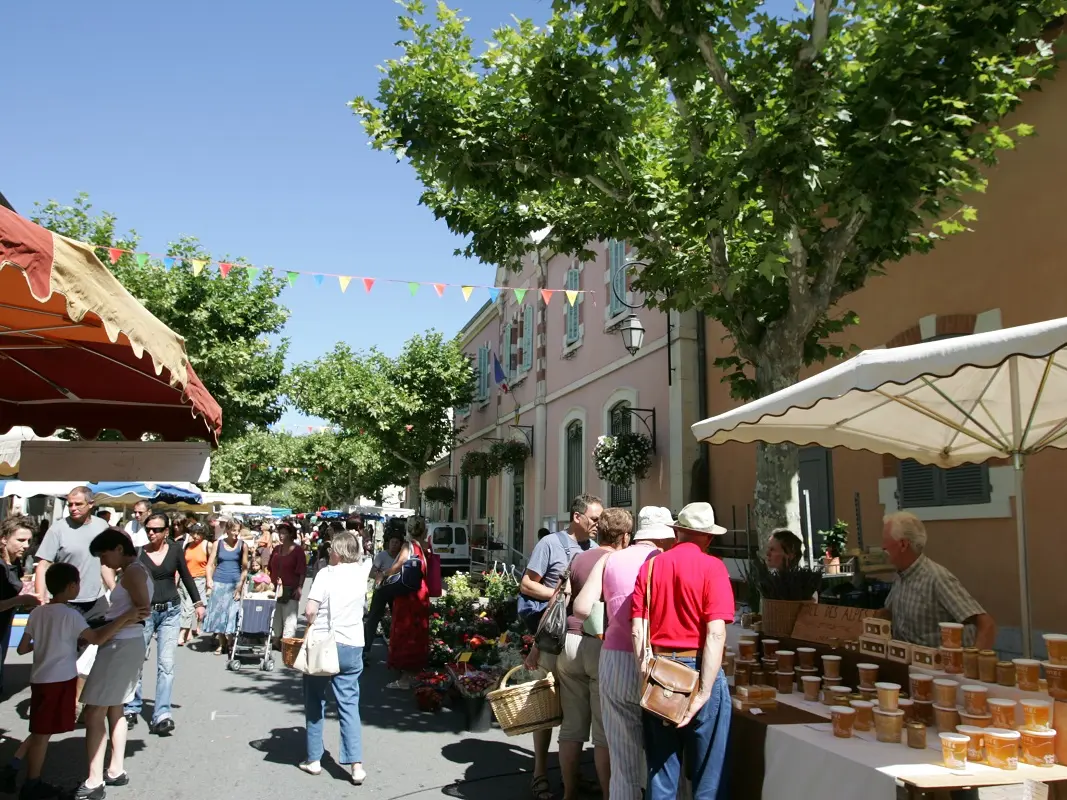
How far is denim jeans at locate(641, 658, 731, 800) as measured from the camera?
12.3 ft

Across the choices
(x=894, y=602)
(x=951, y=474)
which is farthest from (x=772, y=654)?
(x=951, y=474)

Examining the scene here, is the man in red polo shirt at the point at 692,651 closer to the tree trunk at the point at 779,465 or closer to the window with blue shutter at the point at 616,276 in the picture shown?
the tree trunk at the point at 779,465

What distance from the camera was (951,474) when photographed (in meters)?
8.84

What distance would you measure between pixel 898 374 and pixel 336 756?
4.70 metres

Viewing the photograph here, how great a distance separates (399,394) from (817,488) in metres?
18.3

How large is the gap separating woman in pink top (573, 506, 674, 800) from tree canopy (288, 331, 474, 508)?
23.1 metres

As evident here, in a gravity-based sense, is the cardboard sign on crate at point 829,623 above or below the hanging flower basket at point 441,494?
below

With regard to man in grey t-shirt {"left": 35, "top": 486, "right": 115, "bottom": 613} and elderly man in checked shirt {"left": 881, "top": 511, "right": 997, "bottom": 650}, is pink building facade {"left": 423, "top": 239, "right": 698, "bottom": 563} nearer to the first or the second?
man in grey t-shirt {"left": 35, "top": 486, "right": 115, "bottom": 613}

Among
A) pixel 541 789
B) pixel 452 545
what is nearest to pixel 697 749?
pixel 541 789

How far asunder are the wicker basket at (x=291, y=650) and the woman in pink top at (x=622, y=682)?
2262mm

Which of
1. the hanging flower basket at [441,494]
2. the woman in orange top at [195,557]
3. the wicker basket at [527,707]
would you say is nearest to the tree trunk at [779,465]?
the wicker basket at [527,707]

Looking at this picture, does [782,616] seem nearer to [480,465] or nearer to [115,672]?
[115,672]

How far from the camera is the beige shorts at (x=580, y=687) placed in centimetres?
474

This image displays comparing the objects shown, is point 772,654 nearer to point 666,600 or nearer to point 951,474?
point 666,600
